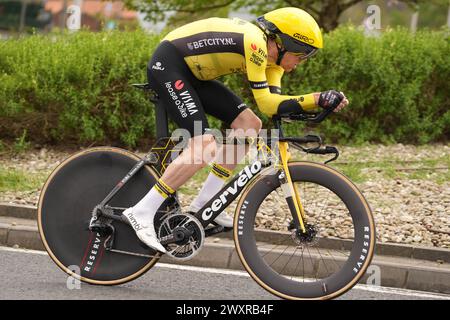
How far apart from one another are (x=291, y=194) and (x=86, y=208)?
1405 mm

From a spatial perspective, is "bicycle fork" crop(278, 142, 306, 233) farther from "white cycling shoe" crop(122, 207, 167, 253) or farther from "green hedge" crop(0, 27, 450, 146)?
"green hedge" crop(0, 27, 450, 146)

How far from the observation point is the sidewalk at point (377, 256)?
6.64 m

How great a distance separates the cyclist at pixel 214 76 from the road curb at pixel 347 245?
0.63 m

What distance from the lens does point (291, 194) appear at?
5.62m

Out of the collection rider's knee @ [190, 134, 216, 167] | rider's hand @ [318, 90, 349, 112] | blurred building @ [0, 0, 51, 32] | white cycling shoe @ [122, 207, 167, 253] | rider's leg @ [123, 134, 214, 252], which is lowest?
blurred building @ [0, 0, 51, 32]

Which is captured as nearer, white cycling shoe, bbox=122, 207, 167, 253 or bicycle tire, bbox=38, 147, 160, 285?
white cycling shoe, bbox=122, 207, 167, 253

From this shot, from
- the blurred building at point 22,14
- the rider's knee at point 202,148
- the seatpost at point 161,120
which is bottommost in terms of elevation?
the blurred building at point 22,14

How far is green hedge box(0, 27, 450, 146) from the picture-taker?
1088 centimetres

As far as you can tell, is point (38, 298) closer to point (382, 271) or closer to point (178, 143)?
point (178, 143)

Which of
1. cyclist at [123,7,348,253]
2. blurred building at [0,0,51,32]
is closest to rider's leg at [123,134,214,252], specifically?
cyclist at [123,7,348,253]

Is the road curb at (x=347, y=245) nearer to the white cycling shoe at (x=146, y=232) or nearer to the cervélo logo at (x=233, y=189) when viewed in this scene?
the cervélo logo at (x=233, y=189)

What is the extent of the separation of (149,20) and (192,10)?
0.87 m

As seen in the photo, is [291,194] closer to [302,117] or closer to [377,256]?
[302,117]

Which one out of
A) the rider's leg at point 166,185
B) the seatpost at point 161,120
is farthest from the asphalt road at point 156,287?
the seatpost at point 161,120
